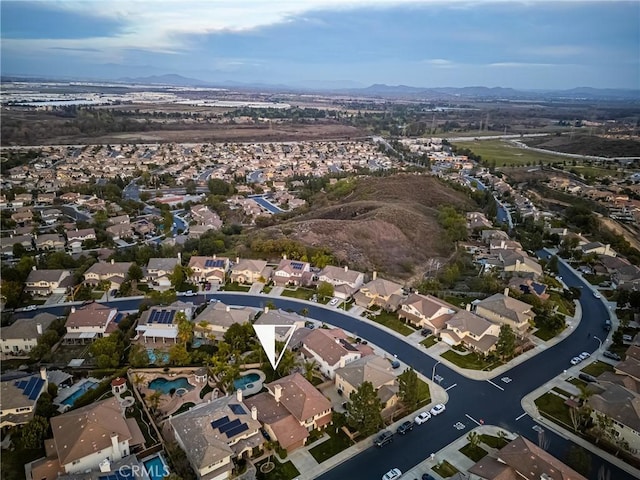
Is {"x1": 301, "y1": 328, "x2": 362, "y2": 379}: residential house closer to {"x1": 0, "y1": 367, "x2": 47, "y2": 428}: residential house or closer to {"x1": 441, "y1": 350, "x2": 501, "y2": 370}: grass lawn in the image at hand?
{"x1": 441, "y1": 350, "x2": 501, "y2": 370}: grass lawn

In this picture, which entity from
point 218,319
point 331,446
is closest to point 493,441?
point 331,446

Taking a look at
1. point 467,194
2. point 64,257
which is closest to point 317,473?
point 64,257

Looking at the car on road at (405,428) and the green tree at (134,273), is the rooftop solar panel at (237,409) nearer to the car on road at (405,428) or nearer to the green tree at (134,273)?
the car on road at (405,428)

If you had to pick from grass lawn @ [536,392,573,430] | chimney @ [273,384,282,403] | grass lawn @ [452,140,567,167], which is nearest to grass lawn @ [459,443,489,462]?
grass lawn @ [536,392,573,430]

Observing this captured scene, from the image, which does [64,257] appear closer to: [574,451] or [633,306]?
[574,451]

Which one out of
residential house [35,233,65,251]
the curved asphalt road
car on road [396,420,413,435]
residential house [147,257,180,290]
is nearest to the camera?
the curved asphalt road

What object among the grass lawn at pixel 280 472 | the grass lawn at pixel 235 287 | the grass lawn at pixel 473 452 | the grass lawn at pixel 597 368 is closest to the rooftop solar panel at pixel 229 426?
the grass lawn at pixel 280 472

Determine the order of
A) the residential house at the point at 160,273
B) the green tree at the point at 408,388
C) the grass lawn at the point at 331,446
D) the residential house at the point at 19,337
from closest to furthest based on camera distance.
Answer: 1. the grass lawn at the point at 331,446
2. the green tree at the point at 408,388
3. the residential house at the point at 19,337
4. the residential house at the point at 160,273
